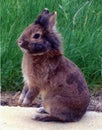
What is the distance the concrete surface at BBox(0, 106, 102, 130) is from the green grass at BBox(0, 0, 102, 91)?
2.55ft

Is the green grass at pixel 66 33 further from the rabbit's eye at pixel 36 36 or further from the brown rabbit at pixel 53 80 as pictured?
the rabbit's eye at pixel 36 36

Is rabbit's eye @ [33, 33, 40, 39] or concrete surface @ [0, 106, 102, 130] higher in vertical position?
rabbit's eye @ [33, 33, 40, 39]

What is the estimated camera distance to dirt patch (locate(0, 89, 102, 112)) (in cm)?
556

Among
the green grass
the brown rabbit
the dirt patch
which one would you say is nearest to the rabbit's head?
the brown rabbit

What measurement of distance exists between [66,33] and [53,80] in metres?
1.58

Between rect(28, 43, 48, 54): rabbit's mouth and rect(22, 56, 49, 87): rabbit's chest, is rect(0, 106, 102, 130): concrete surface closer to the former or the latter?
rect(22, 56, 49, 87): rabbit's chest

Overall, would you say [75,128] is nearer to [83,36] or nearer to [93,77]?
[93,77]

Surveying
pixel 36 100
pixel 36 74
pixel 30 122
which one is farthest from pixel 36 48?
pixel 36 100

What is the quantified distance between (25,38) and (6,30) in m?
1.72

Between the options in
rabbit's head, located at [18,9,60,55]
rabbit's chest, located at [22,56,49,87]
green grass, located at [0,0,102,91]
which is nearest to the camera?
rabbit's head, located at [18,9,60,55]

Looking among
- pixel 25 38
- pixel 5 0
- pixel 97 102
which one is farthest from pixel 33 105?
pixel 5 0

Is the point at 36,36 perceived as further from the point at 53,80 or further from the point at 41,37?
the point at 53,80

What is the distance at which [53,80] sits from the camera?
479 cm

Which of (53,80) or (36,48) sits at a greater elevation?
(36,48)
